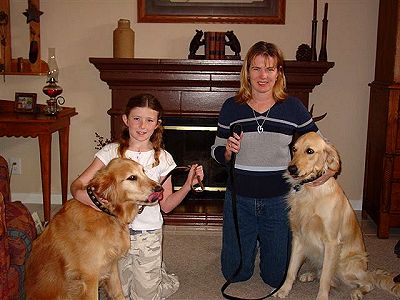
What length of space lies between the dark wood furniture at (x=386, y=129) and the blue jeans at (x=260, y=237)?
1.12 metres

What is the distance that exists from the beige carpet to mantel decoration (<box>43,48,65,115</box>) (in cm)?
124

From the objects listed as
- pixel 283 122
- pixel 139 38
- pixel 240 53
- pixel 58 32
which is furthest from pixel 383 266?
pixel 58 32

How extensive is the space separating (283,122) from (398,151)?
1256 millimetres

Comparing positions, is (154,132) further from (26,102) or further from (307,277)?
(26,102)

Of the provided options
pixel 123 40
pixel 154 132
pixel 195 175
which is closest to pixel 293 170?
pixel 195 175

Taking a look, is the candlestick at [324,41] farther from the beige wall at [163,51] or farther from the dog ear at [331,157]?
the dog ear at [331,157]

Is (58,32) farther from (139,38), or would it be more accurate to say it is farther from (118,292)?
(118,292)

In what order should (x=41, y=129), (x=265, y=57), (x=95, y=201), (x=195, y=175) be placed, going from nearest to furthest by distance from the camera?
1. (x=95, y=201)
2. (x=195, y=175)
3. (x=265, y=57)
4. (x=41, y=129)

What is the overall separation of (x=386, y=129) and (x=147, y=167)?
1918 millimetres

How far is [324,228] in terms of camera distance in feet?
7.66

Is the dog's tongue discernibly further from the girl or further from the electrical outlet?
the electrical outlet

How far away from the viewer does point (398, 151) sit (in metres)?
3.29

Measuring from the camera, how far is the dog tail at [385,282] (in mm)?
2414

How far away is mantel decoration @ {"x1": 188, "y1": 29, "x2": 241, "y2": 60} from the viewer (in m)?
3.60
